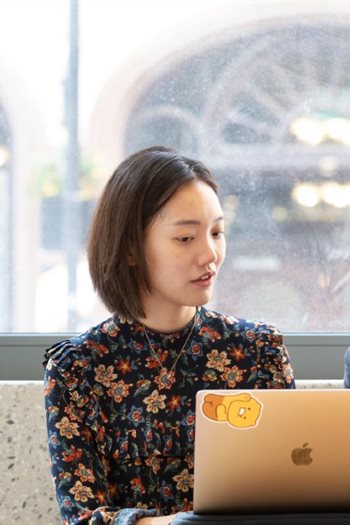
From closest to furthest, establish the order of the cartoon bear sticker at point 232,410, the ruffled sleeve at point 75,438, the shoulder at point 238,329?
the cartoon bear sticker at point 232,410 < the ruffled sleeve at point 75,438 < the shoulder at point 238,329

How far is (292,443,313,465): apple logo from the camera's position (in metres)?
1.45

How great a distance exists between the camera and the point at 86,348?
6.61 feet

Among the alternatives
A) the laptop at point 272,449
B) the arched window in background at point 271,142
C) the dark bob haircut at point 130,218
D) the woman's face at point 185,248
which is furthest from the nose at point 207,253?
the arched window in background at point 271,142

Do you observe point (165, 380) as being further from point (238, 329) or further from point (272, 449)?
point (272, 449)

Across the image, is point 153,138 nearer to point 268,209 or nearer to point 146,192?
point 268,209

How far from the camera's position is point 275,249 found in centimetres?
262

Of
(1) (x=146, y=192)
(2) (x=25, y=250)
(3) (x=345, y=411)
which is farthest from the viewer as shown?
(2) (x=25, y=250)

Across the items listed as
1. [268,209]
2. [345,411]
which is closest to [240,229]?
[268,209]

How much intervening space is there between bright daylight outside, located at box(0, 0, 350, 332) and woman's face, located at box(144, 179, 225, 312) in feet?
2.04

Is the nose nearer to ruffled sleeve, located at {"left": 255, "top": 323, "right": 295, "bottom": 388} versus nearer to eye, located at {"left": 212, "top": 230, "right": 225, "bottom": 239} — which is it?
eye, located at {"left": 212, "top": 230, "right": 225, "bottom": 239}

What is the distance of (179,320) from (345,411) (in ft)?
2.07

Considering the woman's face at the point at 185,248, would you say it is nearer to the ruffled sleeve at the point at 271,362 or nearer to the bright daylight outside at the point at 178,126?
the ruffled sleeve at the point at 271,362

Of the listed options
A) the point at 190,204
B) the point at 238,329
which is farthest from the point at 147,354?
the point at 190,204

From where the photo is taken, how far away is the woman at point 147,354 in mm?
1940
